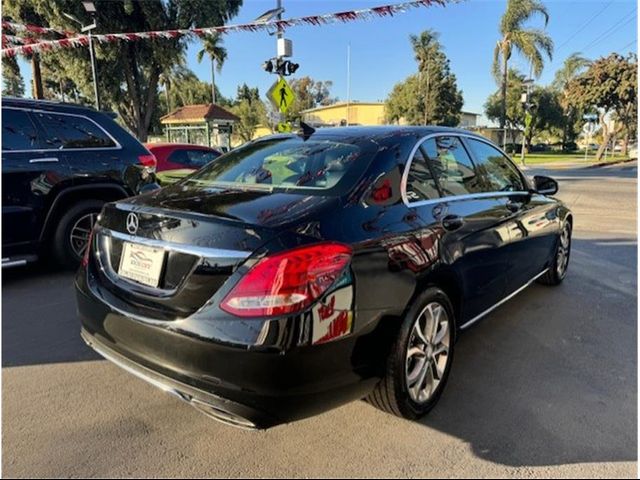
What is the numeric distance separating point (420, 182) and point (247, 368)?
5.21 feet

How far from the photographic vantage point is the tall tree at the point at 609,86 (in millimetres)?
32938

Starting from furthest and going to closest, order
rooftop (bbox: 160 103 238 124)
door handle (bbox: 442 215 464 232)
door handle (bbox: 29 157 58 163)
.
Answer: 1. rooftop (bbox: 160 103 238 124)
2. door handle (bbox: 29 157 58 163)
3. door handle (bbox: 442 215 464 232)

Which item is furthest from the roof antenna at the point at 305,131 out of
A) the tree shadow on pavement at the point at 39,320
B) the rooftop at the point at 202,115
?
the rooftop at the point at 202,115

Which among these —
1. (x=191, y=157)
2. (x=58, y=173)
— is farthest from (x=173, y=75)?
(x=58, y=173)

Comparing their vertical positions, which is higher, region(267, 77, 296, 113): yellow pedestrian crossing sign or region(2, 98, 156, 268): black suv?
region(267, 77, 296, 113): yellow pedestrian crossing sign

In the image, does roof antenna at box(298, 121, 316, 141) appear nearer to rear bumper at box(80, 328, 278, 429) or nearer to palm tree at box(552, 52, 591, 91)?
rear bumper at box(80, 328, 278, 429)

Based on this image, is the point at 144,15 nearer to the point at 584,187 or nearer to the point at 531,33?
the point at 584,187

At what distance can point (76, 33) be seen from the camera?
64.5 ft

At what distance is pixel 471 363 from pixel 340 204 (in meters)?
1.74

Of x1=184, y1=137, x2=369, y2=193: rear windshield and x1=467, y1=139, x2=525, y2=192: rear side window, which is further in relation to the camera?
x1=467, y1=139, x2=525, y2=192: rear side window

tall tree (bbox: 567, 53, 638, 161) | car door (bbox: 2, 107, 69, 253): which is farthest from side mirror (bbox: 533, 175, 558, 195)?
tall tree (bbox: 567, 53, 638, 161)

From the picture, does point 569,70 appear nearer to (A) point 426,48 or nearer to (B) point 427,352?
(A) point 426,48

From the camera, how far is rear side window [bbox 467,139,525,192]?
377 cm

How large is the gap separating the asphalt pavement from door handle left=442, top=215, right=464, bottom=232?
101 centimetres
